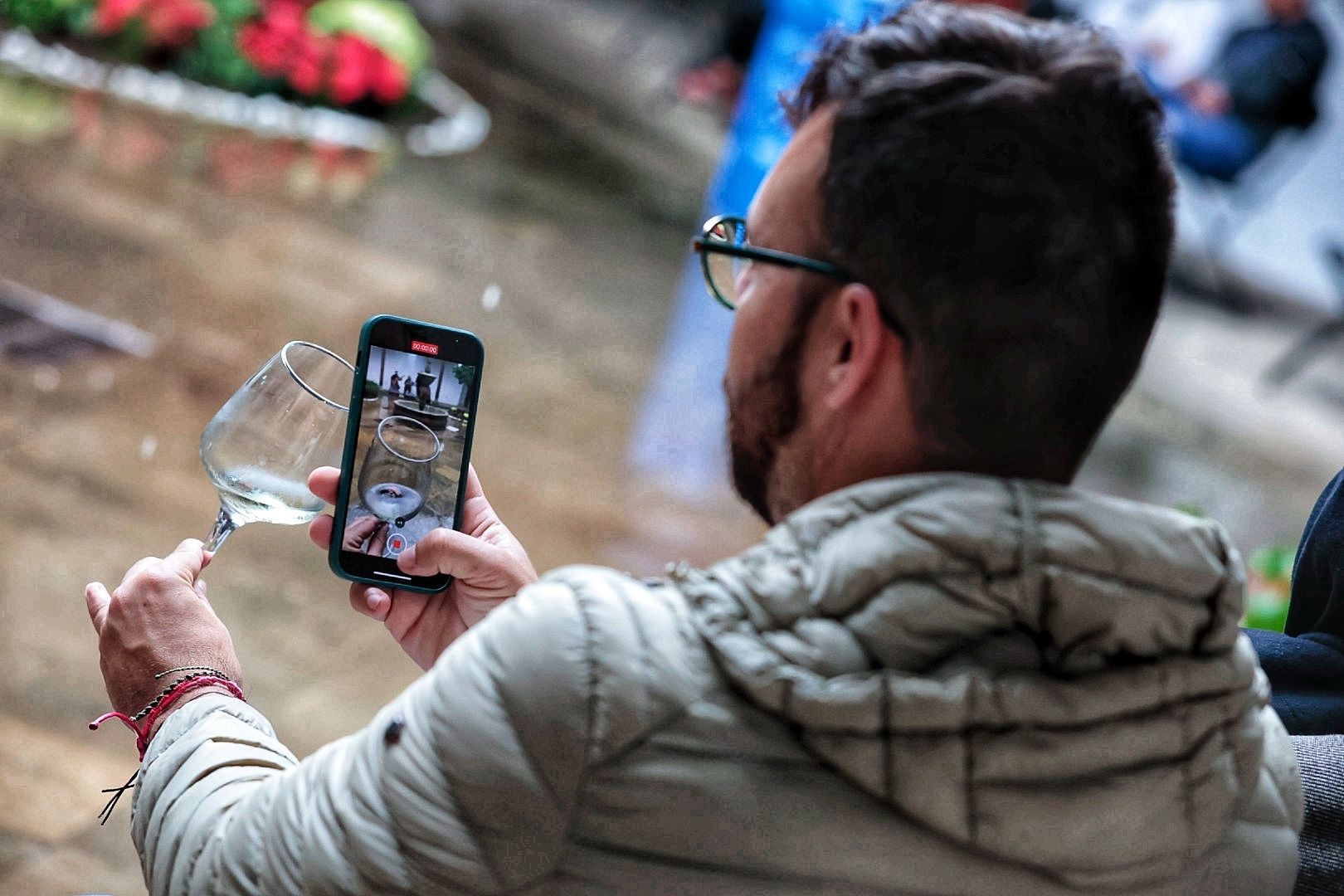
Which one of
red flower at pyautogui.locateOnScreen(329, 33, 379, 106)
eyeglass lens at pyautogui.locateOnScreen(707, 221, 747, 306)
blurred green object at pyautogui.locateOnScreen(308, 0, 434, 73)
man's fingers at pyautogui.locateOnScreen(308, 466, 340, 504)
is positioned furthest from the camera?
blurred green object at pyautogui.locateOnScreen(308, 0, 434, 73)

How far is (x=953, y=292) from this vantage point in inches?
36.3

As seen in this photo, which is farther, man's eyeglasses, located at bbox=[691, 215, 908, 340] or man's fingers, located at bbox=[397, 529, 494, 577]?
man's fingers, located at bbox=[397, 529, 494, 577]

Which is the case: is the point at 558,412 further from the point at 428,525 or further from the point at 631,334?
the point at 428,525

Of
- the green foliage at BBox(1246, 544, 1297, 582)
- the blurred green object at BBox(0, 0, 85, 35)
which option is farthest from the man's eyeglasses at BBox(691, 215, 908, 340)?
the blurred green object at BBox(0, 0, 85, 35)

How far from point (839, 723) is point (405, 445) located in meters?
0.64

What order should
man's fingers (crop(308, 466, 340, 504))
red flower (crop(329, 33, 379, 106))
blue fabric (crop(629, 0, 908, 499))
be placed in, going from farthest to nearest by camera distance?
red flower (crop(329, 33, 379, 106))
blue fabric (crop(629, 0, 908, 499))
man's fingers (crop(308, 466, 340, 504))

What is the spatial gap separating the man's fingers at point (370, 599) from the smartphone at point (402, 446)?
0.02 metres

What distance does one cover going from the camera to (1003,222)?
90 centimetres

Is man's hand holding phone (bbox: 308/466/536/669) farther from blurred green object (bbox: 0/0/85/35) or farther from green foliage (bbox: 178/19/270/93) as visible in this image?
blurred green object (bbox: 0/0/85/35)

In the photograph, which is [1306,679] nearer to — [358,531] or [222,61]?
[358,531]

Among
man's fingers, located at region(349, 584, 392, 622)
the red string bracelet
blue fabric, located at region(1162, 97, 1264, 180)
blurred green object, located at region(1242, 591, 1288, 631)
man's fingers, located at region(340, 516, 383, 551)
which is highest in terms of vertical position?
blue fabric, located at region(1162, 97, 1264, 180)

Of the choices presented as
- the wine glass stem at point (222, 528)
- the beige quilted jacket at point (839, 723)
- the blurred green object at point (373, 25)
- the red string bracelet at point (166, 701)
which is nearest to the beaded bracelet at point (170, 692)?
the red string bracelet at point (166, 701)

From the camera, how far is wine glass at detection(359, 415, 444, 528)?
133cm

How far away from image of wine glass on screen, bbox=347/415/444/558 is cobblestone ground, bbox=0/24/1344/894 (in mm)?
1336
